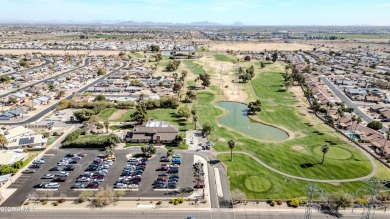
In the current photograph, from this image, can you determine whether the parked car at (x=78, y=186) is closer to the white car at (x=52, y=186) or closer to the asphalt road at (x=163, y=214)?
the white car at (x=52, y=186)

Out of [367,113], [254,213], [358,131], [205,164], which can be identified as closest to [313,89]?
[367,113]

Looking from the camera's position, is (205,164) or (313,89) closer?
(205,164)

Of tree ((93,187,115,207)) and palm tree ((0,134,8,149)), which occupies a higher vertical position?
palm tree ((0,134,8,149))

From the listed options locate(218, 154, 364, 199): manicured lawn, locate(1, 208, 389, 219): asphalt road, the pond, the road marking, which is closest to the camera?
locate(1, 208, 389, 219): asphalt road

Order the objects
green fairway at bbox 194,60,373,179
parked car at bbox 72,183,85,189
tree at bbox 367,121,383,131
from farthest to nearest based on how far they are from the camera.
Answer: tree at bbox 367,121,383,131 → green fairway at bbox 194,60,373,179 → parked car at bbox 72,183,85,189

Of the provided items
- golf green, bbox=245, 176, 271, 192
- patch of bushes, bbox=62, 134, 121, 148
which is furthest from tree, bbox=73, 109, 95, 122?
golf green, bbox=245, 176, 271, 192

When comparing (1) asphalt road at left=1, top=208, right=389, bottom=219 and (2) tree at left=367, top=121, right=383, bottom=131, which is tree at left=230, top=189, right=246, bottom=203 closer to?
(1) asphalt road at left=1, top=208, right=389, bottom=219

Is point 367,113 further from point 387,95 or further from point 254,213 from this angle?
point 254,213

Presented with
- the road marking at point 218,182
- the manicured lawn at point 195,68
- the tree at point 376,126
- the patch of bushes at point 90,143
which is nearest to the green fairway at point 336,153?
the tree at point 376,126
